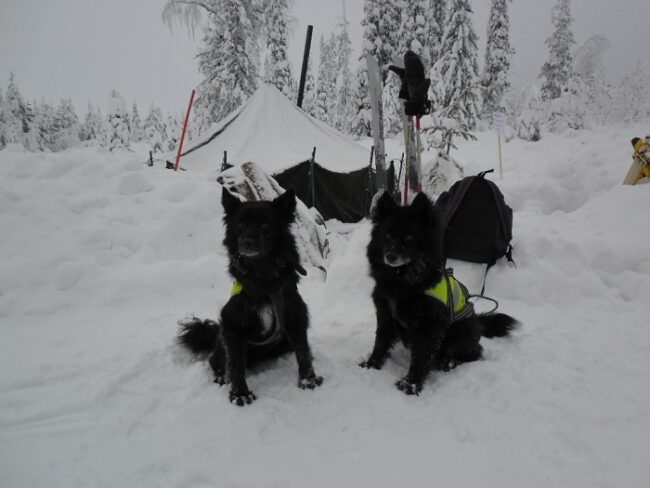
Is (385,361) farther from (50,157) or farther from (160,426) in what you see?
(50,157)

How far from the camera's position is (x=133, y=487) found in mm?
1673

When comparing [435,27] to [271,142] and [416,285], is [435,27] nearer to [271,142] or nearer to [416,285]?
[271,142]

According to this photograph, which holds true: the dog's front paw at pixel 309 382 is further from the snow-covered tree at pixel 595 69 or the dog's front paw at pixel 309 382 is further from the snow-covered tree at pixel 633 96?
the snow-covered tree at pixel 633 96

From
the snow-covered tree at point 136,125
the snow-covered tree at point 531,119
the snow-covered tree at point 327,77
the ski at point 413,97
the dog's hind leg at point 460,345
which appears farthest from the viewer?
the snow-covered tree at point 136,125

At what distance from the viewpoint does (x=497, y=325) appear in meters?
3.22

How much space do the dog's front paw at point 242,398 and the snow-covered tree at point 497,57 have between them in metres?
27.7

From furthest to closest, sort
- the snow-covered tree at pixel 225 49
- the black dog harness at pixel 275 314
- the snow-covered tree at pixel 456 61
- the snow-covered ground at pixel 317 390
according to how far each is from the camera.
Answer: the snow-covered tree at pixel 456 61, the snow-covered tree at pixel 225 49, the black dog harness at pixel 275 314, the snow-covered ground at pixel 317 390

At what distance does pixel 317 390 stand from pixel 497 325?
6.07 ft

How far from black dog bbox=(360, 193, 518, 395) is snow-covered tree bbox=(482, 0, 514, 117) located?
86.8ft

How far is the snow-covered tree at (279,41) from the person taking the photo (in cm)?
2116

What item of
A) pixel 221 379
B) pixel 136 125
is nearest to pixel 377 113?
pixel 221 379

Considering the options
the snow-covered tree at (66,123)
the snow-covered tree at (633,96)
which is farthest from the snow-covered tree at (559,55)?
the snow-covered tree at (66,123)

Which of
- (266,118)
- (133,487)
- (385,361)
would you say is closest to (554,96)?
(266,118)

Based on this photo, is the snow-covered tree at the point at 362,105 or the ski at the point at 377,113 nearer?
the ski at the point at 377,113
